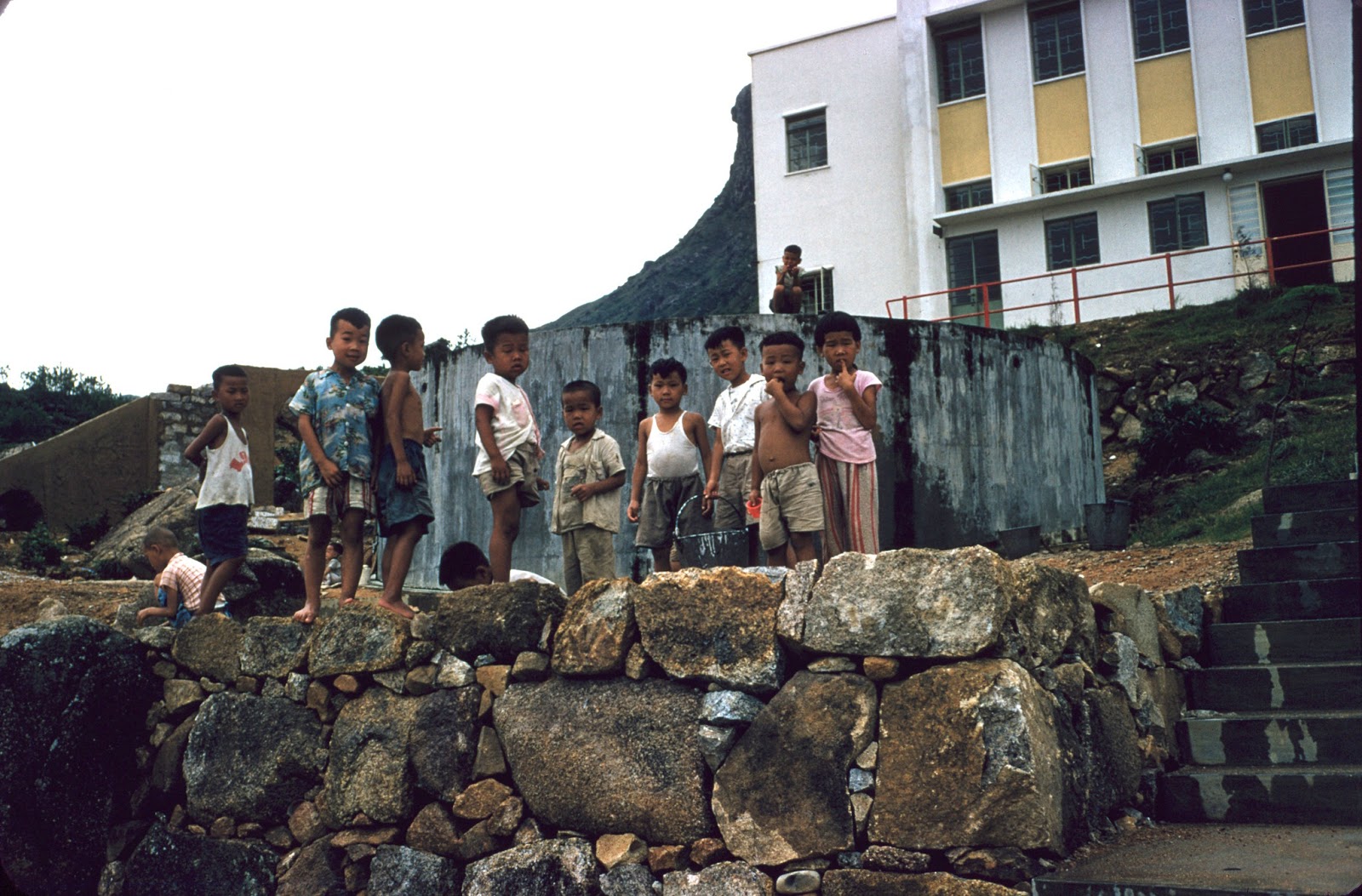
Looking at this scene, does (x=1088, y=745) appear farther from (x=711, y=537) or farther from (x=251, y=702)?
(x=251, y=702)

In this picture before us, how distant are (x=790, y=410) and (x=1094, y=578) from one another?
3268mm

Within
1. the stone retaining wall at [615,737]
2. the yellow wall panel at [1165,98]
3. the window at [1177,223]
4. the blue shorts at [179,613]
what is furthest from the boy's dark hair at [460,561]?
the yellow wall panel at [1165,98]

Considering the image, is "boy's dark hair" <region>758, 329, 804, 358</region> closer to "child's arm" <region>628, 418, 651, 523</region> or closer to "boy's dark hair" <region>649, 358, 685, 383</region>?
"boy's dark hair" <region>649, 358, 685, 383</region>

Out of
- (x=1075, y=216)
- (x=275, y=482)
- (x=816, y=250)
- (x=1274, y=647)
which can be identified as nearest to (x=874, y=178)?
(x=816, y=250)

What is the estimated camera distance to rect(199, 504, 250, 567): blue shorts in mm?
5305

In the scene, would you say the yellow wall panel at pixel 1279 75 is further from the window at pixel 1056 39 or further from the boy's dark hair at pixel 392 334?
the boy's dark hair at pixel 392 334

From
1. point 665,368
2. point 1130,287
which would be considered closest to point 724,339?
point 665,368

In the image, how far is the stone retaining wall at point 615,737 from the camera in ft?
11.9

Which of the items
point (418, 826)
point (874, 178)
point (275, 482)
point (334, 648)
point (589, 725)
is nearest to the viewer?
point (589, 725)

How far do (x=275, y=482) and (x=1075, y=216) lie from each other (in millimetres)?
14068

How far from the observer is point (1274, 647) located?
5.06 m

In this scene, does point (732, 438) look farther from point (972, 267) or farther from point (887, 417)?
point (972, 267)

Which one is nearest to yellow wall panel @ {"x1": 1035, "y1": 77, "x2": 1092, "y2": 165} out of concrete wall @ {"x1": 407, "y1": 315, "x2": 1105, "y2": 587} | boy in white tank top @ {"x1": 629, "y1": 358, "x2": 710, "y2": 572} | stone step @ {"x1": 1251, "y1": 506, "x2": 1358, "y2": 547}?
concrete wall @ {"x1": 407, "y1": 315, "x2": 1105, "y2": 587}

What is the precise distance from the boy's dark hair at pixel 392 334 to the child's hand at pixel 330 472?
0.57m
